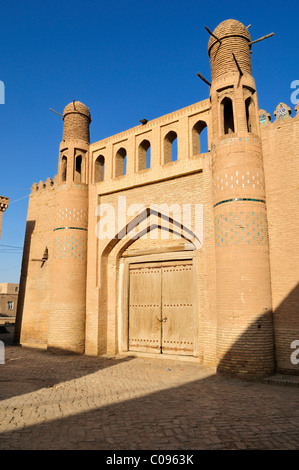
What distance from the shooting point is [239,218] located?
8.48 m

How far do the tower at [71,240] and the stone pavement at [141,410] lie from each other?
2.61m

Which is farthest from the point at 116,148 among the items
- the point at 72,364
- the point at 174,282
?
the point at 72,364

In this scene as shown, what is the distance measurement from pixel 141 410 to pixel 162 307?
5.39m

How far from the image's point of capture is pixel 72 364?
379 inches

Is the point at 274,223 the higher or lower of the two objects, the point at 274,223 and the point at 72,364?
the higher

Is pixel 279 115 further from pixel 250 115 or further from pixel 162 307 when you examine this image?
pixel 162 307

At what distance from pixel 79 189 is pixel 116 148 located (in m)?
1.96

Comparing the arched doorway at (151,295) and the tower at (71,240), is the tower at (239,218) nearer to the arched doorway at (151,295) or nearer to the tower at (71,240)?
the arched doorway at (151,295)

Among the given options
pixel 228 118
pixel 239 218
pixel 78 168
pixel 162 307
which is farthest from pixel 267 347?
pixel 78 168

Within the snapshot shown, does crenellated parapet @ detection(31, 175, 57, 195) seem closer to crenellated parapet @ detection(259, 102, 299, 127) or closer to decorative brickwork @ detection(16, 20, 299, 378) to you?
decorative brickwork @ detection(16, 20, 299, 378)

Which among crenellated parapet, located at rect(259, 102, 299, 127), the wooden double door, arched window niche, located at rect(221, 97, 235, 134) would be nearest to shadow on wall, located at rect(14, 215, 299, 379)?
the wooden double door

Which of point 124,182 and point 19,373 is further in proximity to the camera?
point 124,182

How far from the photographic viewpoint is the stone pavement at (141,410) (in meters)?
4.15
